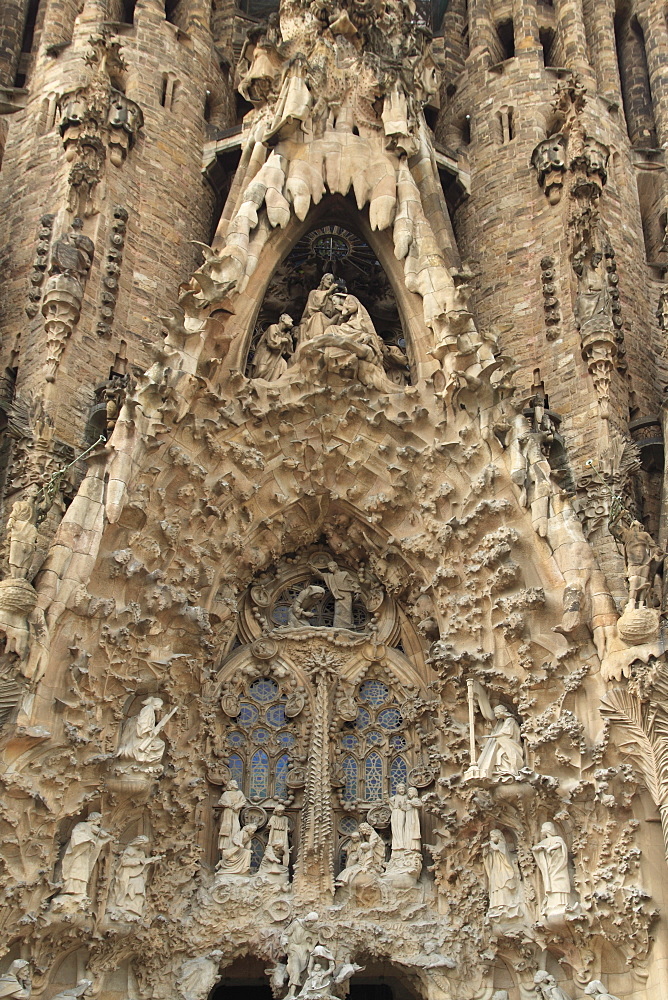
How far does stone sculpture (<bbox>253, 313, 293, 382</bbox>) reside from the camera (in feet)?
37.8

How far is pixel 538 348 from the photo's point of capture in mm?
12695

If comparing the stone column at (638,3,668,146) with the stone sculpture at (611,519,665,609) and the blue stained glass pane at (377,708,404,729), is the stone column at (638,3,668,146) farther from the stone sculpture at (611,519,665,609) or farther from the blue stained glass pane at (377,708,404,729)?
the blue stained glass pane at (377,708,404,729)

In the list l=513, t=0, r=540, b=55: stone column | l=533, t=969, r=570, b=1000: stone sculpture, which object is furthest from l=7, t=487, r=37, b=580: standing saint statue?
l=513, t=0, r=540, b=55: stone column

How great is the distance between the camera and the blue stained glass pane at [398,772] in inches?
415

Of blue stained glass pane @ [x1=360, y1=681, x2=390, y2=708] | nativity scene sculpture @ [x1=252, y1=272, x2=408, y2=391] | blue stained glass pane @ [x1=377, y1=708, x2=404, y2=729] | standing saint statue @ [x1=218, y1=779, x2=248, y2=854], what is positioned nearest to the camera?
standing saint statue @ [x1=218, y1=779, x2=248, y2=854]

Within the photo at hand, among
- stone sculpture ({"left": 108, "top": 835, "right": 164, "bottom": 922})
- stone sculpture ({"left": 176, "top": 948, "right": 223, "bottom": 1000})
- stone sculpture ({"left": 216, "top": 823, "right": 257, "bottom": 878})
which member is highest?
stone sculpture ({"left": 216, "top": 823, "right": 257, "bottom": 878})

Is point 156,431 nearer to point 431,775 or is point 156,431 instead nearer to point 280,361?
point 280,361

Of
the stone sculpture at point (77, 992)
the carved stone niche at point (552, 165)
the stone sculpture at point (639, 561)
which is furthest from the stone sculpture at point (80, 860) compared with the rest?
the carved stone niche at point (552, 165)

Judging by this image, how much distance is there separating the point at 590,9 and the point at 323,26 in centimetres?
529

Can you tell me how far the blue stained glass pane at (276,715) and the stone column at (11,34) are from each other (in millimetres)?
9179

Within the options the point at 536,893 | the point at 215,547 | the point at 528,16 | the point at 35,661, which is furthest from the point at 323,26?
the point at 536,893

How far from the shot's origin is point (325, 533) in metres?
11.5

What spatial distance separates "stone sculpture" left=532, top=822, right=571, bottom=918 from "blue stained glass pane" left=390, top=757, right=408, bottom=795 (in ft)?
5.41

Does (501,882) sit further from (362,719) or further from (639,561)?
(639,561)
